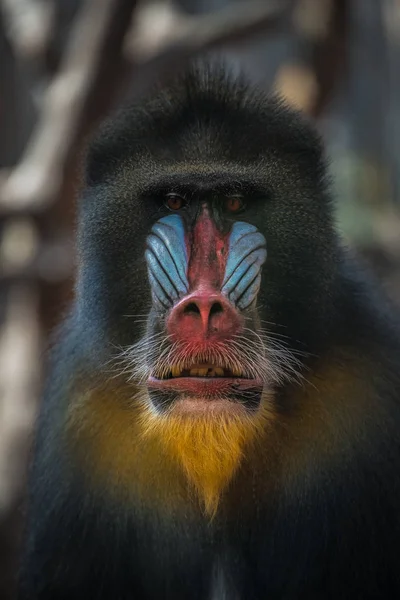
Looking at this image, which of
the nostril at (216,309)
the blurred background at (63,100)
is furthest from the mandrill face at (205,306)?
the blurred background at (63,100)

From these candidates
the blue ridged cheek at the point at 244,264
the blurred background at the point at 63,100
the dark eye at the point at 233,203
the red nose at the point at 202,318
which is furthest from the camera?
the blurred background at the point at 63,100

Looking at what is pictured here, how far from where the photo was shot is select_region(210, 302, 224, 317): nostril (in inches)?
80.7

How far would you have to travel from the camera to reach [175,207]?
2301mm

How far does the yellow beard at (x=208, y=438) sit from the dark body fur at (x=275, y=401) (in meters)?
0.09

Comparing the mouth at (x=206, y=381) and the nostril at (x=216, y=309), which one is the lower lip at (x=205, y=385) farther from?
the nostril at (x=216, y=309)

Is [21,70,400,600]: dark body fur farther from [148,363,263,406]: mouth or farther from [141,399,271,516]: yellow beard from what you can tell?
[148,363,263,406]: mouth

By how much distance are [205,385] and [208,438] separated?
0.15 m

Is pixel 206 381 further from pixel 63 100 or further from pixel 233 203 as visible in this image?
pixel 63 100

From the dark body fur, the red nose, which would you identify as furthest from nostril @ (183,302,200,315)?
the dark body fur

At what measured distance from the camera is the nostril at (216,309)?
2049 mm

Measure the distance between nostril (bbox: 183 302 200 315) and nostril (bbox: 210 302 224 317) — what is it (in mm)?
34

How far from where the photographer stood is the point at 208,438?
85.8 inches

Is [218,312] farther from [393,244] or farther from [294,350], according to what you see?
[393,244]

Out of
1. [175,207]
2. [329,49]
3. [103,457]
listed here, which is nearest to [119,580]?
[103,457]
